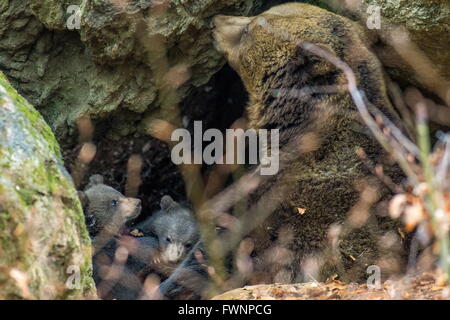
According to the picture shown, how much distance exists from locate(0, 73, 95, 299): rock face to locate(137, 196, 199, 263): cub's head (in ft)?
7.01

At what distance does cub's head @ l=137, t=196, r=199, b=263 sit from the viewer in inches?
250

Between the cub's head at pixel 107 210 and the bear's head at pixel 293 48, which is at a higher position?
the bear's head at pixel 293 48

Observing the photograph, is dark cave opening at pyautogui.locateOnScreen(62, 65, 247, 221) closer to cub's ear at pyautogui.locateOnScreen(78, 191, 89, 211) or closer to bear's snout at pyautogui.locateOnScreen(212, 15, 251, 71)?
bear's snout at pyautogui.locateOnScreen(212, 15, 251, 71)

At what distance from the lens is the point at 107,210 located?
6430 mm

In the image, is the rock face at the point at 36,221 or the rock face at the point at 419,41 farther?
the rock face at the point at 419,41

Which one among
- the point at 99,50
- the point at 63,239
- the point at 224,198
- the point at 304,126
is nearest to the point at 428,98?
the point at 304,126

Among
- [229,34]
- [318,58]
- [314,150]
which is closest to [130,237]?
[314,150]

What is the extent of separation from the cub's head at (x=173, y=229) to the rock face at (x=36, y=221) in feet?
7.01

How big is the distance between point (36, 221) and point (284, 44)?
127 inches

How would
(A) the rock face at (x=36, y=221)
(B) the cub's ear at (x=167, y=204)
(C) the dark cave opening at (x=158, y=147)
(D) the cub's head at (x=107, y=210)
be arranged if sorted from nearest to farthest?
(A) the rock face at (x=36, y=221)
(D) the cub's head at (x=107, y=210)
(B) the cub's ear at (x=167, y=204)
(C) the dark cave opening at (x=158, y=147)

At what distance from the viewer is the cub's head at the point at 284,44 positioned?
606 centimetres

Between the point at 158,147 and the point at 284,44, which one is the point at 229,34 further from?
the point at 158,147

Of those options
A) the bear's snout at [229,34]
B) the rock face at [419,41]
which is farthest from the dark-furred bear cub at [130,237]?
the rock face at [419,41]

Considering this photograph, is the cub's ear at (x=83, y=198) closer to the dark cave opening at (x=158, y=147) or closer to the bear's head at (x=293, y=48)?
the dark cave opening at (x=158, y=147)
